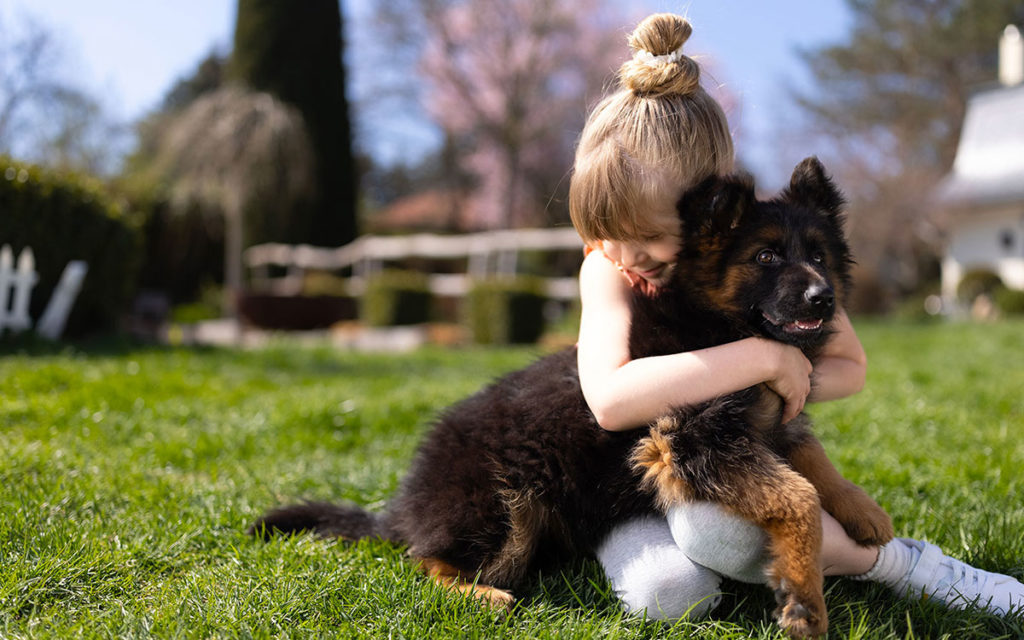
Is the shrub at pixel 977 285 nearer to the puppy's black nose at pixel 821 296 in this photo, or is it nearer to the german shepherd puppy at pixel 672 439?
the german shepherd puppy at pixel 672 439

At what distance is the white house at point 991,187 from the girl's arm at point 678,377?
1009 inches

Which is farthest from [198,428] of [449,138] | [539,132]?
[449,138]

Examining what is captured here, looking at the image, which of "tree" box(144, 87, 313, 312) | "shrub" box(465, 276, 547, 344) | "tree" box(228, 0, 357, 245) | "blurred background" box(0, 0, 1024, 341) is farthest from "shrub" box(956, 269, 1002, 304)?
"tree" box(144, 87, 313, 312)

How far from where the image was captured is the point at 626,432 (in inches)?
90.1

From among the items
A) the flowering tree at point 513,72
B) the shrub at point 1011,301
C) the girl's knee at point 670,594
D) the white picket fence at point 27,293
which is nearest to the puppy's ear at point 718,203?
the girl's knee at point 670,594

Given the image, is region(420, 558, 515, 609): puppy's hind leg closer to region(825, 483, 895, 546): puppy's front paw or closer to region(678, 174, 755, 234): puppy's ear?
region(825, 483, 895, 546): puppy's front paw

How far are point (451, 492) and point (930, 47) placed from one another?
1369 inches

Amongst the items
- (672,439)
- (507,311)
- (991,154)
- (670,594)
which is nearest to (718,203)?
(672,439)

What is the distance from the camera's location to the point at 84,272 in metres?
7.75

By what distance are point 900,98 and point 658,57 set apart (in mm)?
33741

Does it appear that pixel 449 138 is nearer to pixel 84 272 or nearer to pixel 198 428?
pixel 84 272

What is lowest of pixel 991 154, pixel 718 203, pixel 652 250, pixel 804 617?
pixel 804 617

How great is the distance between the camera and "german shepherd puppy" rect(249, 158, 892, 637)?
6.99ft

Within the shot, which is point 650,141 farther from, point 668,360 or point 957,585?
point 957,585
